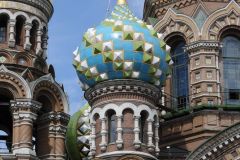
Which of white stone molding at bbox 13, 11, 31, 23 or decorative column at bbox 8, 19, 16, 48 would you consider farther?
white stone molding at bbox 13, 11, 31, 23

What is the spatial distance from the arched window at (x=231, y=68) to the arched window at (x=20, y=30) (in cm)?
731

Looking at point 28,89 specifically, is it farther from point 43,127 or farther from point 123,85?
point 123,85

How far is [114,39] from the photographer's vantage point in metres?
24.3

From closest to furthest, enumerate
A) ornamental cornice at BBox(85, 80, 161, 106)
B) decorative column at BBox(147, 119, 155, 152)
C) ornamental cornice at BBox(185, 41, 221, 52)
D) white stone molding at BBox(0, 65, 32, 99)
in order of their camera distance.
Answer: decorative column at BBox(147, 119, 155, 152) < ornamental cornice at BBox(85, 80, 161, 106) < ornamental cornice at BBox(185, 41, 221, 52) < white stone molding at BBox(0, 65, 32, 99)

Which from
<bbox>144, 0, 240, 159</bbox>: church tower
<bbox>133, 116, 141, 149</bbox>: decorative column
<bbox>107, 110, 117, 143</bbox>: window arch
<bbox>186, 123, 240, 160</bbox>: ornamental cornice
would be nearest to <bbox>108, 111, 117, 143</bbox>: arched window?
<bbox>107, 110, 117, 143</bbox>: window arch

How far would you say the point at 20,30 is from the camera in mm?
32000

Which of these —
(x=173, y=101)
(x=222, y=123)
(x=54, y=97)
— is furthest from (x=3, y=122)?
(x=222, y=123)

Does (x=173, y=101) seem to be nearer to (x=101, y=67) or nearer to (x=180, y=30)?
(x=180, y=30)

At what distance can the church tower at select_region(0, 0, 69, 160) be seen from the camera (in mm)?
29766

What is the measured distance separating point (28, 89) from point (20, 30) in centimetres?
288

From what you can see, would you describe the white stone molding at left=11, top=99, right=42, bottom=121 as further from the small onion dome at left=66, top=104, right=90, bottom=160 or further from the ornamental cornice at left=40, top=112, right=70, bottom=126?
the small onion dome at left=66, top=104, right=90, bottom=160

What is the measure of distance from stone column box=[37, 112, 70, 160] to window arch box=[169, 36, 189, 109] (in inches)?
171

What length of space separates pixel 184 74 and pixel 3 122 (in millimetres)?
7636

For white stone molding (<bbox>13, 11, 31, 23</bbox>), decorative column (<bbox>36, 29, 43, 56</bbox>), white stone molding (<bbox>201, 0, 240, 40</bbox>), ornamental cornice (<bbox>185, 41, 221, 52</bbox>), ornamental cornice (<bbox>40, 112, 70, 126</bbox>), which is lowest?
ornamental cornice (<bbox>40, 112, 70, 126</bbox>)
